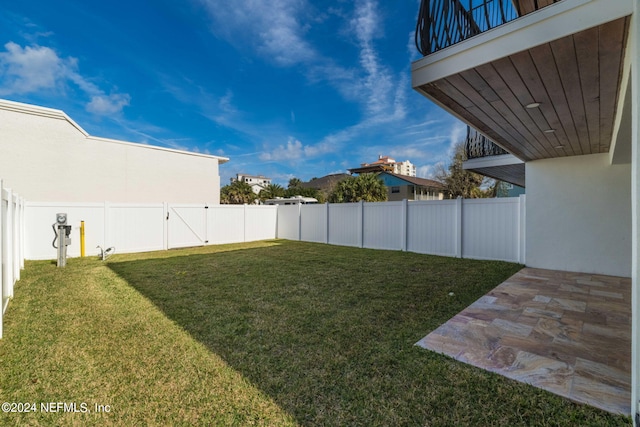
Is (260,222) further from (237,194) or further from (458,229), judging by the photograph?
(237,194)

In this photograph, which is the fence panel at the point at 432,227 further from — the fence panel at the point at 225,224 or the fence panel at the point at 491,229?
the fence panel at the point at 225,224

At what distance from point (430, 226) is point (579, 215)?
3.32 meters

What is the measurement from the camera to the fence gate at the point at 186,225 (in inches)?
406

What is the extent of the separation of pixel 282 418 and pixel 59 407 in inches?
58.7

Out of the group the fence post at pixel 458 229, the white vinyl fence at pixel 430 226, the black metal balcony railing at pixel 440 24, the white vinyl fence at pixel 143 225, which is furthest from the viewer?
the white vinyl fence at pixel 143 225

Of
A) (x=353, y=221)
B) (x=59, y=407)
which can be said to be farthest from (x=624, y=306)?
(x=353, y=221)

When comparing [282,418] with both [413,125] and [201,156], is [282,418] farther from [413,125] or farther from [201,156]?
[413,125]

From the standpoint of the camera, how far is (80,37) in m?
10.7

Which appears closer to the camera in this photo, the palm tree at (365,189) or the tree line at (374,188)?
the palm tree at (365,189)

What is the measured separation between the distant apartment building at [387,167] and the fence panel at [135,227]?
31.8 m

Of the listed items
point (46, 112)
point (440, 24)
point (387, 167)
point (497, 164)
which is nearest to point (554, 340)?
point (440, 24)

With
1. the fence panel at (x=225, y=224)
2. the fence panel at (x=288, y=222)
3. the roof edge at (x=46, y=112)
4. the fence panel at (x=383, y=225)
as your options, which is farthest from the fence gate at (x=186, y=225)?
the fence panel at (x=383, y=225)

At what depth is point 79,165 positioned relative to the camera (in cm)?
1175

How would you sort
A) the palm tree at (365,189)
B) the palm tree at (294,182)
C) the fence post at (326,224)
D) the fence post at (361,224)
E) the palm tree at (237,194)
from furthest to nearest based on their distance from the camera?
the palm tree at (294,182)
the palm tree at (237,194)
the palm tree at (365,189)
the fence post at (326,224)
the fence post at (361,224)
